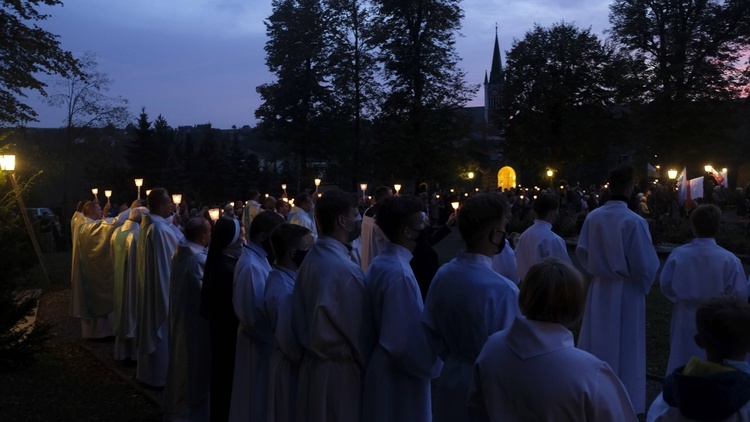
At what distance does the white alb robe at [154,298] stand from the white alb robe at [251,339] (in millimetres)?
3317

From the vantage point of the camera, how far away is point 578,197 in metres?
35.7

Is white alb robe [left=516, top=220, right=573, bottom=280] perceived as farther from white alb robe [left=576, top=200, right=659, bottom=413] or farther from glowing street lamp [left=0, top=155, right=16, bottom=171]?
glowing street lamp [left=0, top=155, right=16, bottom=171]

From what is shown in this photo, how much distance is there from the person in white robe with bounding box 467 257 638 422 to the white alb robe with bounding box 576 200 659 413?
434cm

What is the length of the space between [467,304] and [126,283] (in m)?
8.24

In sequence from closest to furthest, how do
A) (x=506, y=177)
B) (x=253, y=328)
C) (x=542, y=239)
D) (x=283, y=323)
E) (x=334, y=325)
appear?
1. (x=334, y=325)
2. (x=283, y=323)
3. (x=253, y=328)
4. (x=542, y=239)
5. (x=506, y=177)

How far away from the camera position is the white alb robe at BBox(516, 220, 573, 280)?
7.62 m

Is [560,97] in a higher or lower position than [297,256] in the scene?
higher

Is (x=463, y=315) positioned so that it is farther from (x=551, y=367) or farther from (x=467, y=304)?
(x=551, y=367)

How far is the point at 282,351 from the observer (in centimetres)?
516

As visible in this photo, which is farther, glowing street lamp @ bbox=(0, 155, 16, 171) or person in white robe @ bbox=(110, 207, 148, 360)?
glowing street lamp @ bbox=(0, 155, 16, 171)

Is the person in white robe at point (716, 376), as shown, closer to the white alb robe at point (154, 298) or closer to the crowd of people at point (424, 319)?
the crowd of people at point (424, 319)

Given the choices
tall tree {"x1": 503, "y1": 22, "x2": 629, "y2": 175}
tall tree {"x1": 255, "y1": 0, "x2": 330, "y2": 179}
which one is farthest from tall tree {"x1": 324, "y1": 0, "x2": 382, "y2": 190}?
tall tree {"x1": 503, "y1": 22, "x2": 629, "y2": 175}

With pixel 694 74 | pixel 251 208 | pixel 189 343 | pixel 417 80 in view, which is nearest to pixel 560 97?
pixel 694 74

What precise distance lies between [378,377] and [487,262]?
1061 millimetres
